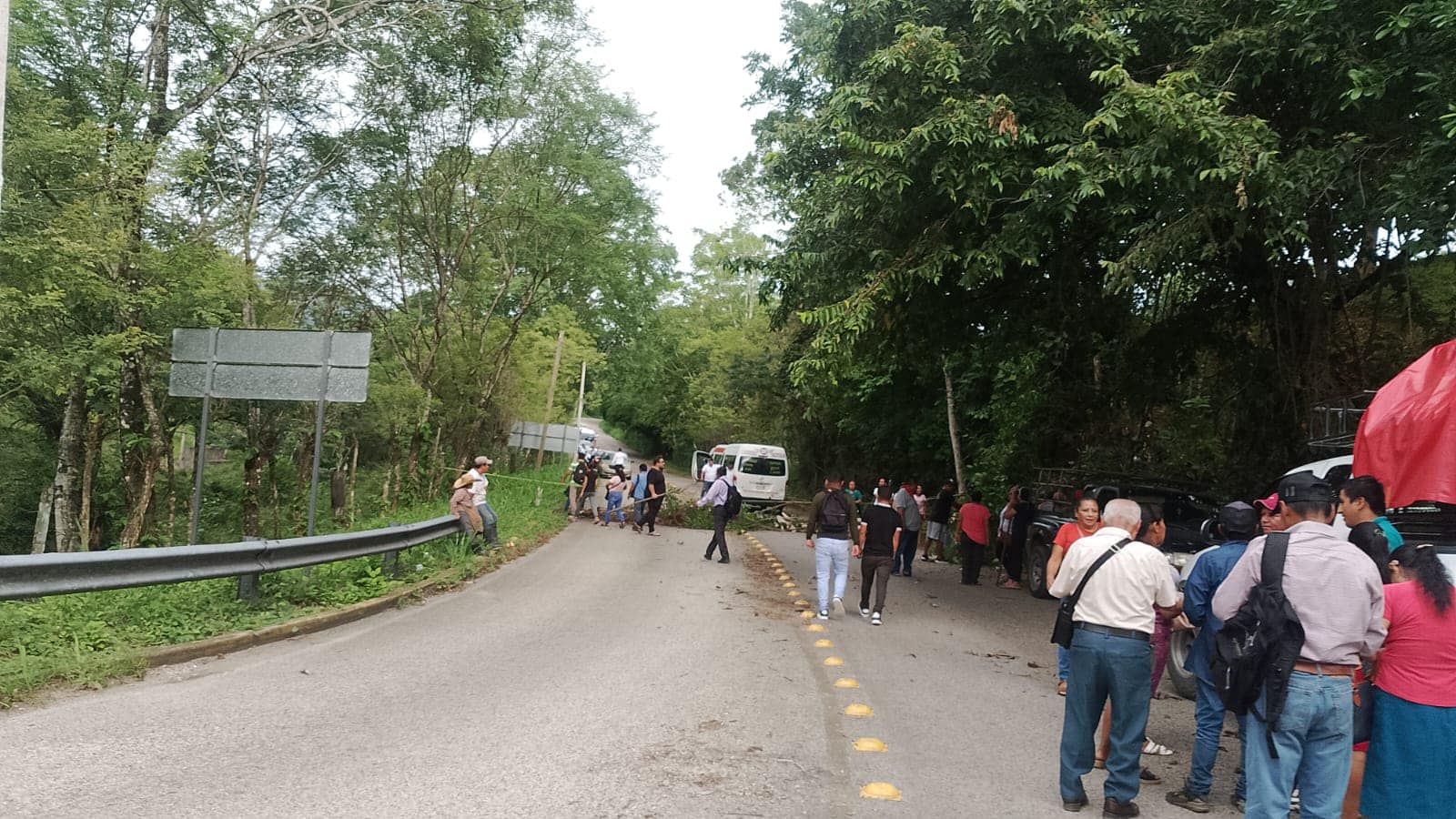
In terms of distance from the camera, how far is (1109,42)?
32.9ft

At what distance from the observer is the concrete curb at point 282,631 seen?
7234 mm

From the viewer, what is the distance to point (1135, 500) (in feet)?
37.3

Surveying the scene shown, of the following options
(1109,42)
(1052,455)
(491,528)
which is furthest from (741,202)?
(1109,42)

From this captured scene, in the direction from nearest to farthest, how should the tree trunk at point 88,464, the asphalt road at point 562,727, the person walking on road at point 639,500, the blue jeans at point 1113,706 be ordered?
the asphalt road at point 562,727, the blue jeans at point 1113,706, the tree trunk at point 88,464, the person walking on road at point 639,500

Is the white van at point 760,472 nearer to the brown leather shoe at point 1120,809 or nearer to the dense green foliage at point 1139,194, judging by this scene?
the dense green foliage at point 1139,194

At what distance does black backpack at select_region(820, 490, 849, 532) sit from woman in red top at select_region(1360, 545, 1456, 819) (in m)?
7.05

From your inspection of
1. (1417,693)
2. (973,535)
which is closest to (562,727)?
(1417,693)

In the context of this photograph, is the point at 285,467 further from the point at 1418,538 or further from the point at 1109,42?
the point at 1418,538

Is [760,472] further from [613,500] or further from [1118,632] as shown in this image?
[1118,632]

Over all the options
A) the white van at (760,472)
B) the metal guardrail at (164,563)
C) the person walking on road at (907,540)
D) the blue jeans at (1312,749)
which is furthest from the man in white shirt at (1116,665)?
the white van at (760,472)

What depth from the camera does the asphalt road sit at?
4.74m

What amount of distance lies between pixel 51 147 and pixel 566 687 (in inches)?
479

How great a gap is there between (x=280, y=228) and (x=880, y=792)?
21138 mm

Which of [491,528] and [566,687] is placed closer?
[566,687]
